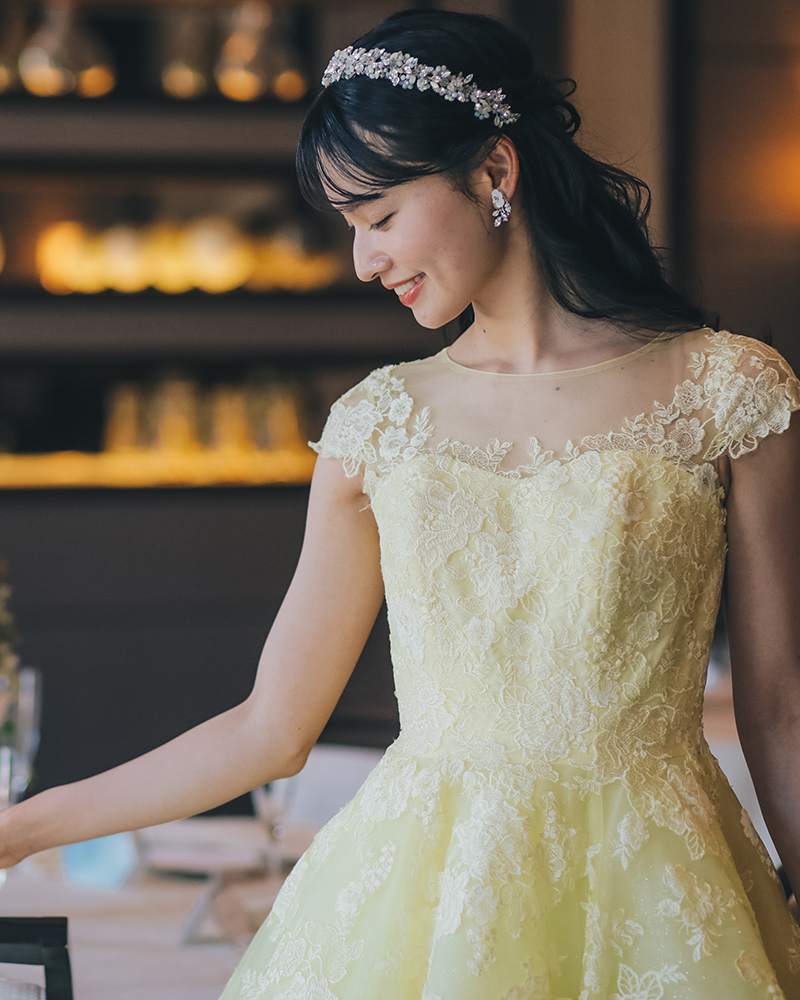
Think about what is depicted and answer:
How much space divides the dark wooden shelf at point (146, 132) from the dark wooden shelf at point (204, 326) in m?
0.47

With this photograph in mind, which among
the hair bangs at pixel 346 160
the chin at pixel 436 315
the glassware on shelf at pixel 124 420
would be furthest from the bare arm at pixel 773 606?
the glassware on shelf at pixel 124 420

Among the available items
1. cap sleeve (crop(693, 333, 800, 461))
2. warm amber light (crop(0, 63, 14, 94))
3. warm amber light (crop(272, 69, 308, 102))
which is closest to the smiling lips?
cap sleeve (crop(693, 333, 800, 461))

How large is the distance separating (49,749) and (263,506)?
106cm

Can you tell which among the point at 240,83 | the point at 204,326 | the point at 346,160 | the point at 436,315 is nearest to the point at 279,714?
the point at 436,315

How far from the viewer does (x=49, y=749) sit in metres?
3.62

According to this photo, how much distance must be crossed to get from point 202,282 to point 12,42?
1.00 m

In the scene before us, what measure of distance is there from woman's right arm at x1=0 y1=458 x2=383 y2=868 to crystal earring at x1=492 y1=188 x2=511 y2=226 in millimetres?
292

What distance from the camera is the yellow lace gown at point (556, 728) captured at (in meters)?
0.92

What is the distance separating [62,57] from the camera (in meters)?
3.63

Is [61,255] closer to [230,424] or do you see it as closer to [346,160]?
[230,424]

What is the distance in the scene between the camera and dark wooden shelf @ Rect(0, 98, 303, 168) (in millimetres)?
3637

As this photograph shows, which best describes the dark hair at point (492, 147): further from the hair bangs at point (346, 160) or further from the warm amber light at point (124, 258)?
the warm amber light at point (124, 258)

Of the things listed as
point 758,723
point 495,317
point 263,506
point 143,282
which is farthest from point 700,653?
point 143,282

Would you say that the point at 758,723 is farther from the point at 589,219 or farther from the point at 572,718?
the point at 589,219
